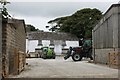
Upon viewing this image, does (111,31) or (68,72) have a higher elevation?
(111,31)

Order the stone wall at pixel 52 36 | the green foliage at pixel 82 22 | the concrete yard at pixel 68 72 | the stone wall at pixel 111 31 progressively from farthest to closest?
1. the stone wall at pixel 52 36
2. the green foliage at pixel 82 22
3. the stone wall at pixel 111 31
4. the concrete yard at pixel 68 72

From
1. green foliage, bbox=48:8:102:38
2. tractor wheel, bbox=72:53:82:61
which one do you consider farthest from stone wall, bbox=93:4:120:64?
green foliage, bbox=48:8:102:38

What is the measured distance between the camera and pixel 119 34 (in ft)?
72.7

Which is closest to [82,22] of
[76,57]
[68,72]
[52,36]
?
[52,36]

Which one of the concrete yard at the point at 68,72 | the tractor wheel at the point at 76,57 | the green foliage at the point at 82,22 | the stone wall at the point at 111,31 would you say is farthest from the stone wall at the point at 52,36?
the concrete yard at the point at 68,72

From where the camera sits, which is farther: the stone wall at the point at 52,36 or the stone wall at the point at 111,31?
the stone wall at the point at 52,36

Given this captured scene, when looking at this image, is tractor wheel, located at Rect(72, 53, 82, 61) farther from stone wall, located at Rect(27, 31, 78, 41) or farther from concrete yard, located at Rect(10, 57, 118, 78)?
stone wall, located at Rect(27, 31, 78, 41)

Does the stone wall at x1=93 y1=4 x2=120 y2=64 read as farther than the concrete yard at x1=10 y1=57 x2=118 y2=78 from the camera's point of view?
Yes

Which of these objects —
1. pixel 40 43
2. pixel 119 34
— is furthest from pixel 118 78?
pixel 40 43

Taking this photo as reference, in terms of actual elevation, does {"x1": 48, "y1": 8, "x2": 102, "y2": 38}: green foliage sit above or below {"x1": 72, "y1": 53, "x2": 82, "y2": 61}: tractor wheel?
above

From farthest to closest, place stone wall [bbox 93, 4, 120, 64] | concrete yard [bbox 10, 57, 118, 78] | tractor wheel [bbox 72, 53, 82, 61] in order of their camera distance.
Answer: tractor wheel [bbox 72, 53, 82, 61] < stone wall [bbox 93, 4, 120, 64] < concrete yard [bbox 10, 57, 118, 78]

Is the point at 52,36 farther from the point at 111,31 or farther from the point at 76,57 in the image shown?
the point at 111,31

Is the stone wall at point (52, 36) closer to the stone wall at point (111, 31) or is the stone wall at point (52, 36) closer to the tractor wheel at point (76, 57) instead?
the tractor wheel at point (76, 57)

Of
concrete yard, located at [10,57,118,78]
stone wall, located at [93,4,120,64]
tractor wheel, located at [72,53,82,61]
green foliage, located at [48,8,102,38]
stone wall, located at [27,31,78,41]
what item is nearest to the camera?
concrete yard, located at [10,57,118,78]
